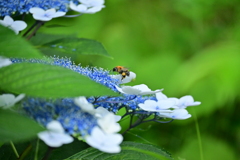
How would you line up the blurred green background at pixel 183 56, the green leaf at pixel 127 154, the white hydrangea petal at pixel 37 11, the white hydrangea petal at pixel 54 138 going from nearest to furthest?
1. the white hydrangea petal at pixel 54 138
2. the green leaf at pixel 127 154
3. the white hydrangea petal at pixel 37 11
4. the blurred green background at pixel 183 56

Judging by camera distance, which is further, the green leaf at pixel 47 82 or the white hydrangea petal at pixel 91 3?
the white hydrangea petal at pixel 91 3

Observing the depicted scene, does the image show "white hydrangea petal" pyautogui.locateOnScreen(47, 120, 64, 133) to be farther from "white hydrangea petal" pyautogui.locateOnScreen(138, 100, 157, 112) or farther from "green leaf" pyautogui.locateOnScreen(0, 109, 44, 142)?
"white hydrangea petal" pyautogui.locateOnScreen(138, 100, 157, 112)

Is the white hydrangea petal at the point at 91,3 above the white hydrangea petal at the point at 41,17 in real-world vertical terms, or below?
above

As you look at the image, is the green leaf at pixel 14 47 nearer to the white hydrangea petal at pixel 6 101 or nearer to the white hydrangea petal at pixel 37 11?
the white hydrangea petal at pixel 6 101

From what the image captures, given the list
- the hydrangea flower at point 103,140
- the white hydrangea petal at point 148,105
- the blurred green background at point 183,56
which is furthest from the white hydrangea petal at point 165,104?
the blurred green background at point 183,56

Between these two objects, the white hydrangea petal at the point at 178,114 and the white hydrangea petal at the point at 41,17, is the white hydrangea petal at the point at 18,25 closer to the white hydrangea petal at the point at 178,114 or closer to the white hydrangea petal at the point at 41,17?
the white hydrangea petal at the point at 41,17

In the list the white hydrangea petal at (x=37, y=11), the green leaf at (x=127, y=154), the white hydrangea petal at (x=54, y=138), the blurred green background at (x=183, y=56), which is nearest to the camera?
the white hydrangea petal at (x=54, y=138)

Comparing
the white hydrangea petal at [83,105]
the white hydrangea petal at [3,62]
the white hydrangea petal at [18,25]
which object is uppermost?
the white hydrangea petal at [18,25]

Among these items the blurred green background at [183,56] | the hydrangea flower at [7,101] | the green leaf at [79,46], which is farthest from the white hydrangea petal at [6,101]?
the blurred green background at [183,56]

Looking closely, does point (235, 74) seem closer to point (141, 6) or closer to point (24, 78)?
point (141, 6)

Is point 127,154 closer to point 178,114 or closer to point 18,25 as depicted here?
point 178,114
